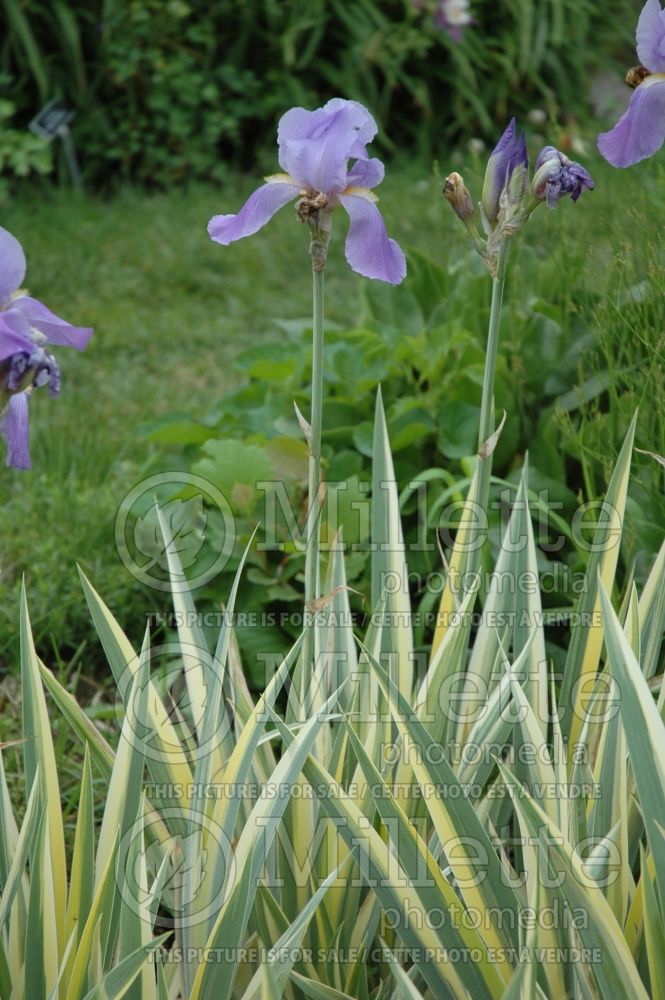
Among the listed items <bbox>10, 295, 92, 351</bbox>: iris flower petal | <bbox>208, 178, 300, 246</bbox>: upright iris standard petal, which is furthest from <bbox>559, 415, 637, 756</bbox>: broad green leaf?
<bbox>10, 295, 92, 351</bbox>: iris flower petal

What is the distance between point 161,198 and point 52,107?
→ 2.07 ft

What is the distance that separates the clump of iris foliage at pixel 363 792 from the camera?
0.99m

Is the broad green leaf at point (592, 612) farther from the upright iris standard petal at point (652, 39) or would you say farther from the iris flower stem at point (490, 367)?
the upright iris standard petal at point (652, 39)

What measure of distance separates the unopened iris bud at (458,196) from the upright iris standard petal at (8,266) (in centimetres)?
46

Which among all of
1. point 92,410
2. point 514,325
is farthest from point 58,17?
point 514,325

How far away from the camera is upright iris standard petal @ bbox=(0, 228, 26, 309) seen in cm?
99

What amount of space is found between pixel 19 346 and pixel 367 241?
0.40 meters

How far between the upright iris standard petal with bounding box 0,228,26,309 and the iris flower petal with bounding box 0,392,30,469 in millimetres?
98

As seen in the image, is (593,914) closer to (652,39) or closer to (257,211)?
(257,211)

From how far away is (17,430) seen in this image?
100cm

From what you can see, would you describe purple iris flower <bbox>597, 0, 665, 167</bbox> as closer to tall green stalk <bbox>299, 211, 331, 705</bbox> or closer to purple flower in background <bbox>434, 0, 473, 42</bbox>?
tall green stalk <bbox>299, 211, 331, 705</bbox>

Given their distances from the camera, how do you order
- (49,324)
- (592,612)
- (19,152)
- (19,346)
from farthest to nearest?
(19,152), (592,612), (49,324), (19,346)

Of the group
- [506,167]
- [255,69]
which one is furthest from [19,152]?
[506,167]

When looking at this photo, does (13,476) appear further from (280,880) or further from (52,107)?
(52,107)
